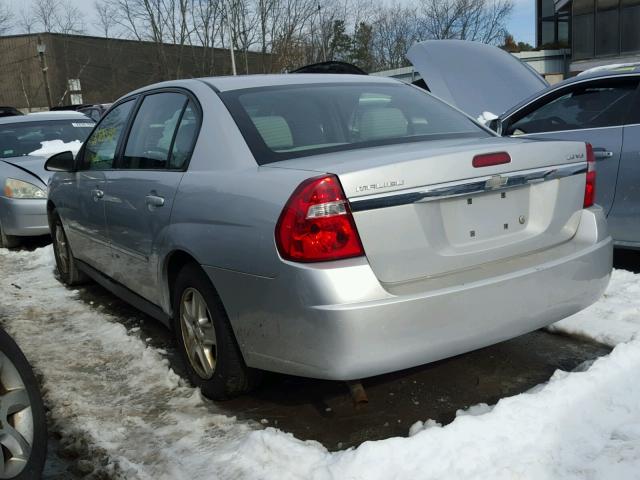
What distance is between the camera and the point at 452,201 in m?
2.66

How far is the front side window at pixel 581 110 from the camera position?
16.4 feet

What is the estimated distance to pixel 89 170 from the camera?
15.2 feet

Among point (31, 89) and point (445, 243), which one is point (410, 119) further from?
point (31, 89)

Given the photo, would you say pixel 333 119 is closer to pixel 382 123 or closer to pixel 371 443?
pixel 382 123

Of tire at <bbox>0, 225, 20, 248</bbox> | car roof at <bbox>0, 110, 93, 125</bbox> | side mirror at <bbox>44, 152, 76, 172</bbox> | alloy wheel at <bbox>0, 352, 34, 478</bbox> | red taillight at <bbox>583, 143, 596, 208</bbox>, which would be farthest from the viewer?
car roof at <bbox>0, 110, 93, 125</bbox>

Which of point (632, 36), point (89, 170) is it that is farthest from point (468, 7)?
point (89, 170)

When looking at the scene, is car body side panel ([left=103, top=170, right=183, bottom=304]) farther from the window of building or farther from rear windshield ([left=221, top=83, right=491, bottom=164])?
the window of building

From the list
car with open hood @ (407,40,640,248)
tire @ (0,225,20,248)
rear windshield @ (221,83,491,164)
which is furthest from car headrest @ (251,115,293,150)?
tire @ (0,225,20,248)

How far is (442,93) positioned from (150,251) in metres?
4.46

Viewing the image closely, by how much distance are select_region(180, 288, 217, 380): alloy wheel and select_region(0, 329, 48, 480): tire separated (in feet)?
2.81

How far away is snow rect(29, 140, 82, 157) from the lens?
8273mm

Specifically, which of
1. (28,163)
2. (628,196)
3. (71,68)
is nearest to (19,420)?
(628,196)

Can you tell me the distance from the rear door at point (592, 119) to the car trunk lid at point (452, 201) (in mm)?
1741

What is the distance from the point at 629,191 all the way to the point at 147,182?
340 cm
